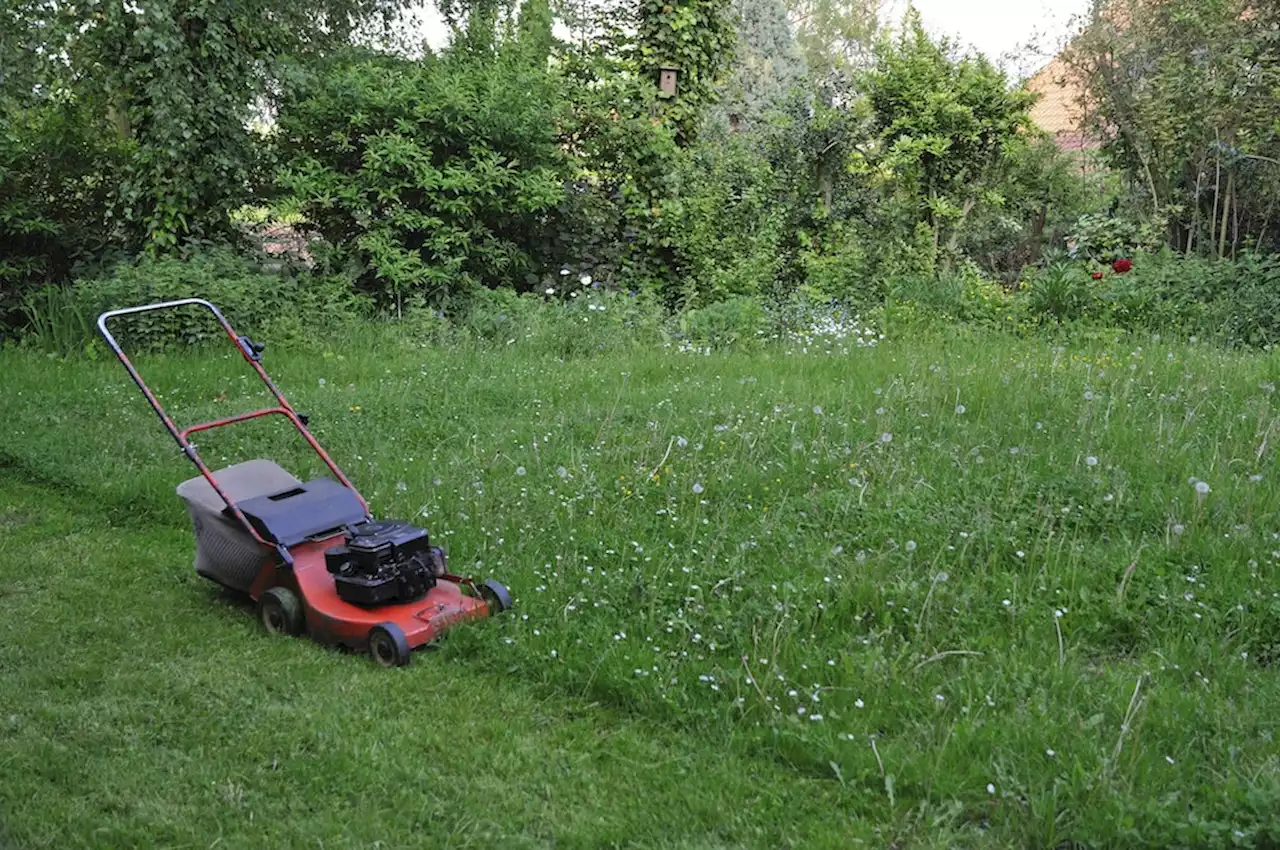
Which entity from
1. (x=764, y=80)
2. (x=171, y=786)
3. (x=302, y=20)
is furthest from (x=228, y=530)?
(x=764, y=80)

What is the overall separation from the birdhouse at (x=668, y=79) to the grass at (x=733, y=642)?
5780 millimetres

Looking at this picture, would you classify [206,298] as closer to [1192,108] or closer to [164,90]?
[164,90]

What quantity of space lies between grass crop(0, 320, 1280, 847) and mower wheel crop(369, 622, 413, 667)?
0.24 ft

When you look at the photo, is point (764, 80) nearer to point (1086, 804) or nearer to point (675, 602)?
point (675, 602)

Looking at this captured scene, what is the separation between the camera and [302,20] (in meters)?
11.6

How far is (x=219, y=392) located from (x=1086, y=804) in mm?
5980

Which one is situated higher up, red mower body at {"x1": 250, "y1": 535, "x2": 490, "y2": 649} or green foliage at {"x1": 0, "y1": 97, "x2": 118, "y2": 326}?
green foliage at {"x1": 0, "y1": 97, "x2": 118, "y2": 326}

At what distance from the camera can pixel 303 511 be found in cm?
416

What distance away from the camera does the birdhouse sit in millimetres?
10797

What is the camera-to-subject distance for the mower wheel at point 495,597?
3.87 meters

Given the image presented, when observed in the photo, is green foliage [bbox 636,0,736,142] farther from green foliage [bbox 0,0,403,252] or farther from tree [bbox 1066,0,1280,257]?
tree [bbox 1066,0,1280,257]

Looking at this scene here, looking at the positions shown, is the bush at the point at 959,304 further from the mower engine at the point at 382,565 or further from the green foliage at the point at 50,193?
the green foliage at the point at 50,193

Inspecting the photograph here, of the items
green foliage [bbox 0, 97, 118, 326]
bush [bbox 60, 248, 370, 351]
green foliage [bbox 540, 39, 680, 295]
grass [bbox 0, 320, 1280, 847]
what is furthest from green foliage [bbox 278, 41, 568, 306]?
grass [bbox 0, 320, 1280, 847]

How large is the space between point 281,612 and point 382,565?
49 cm
